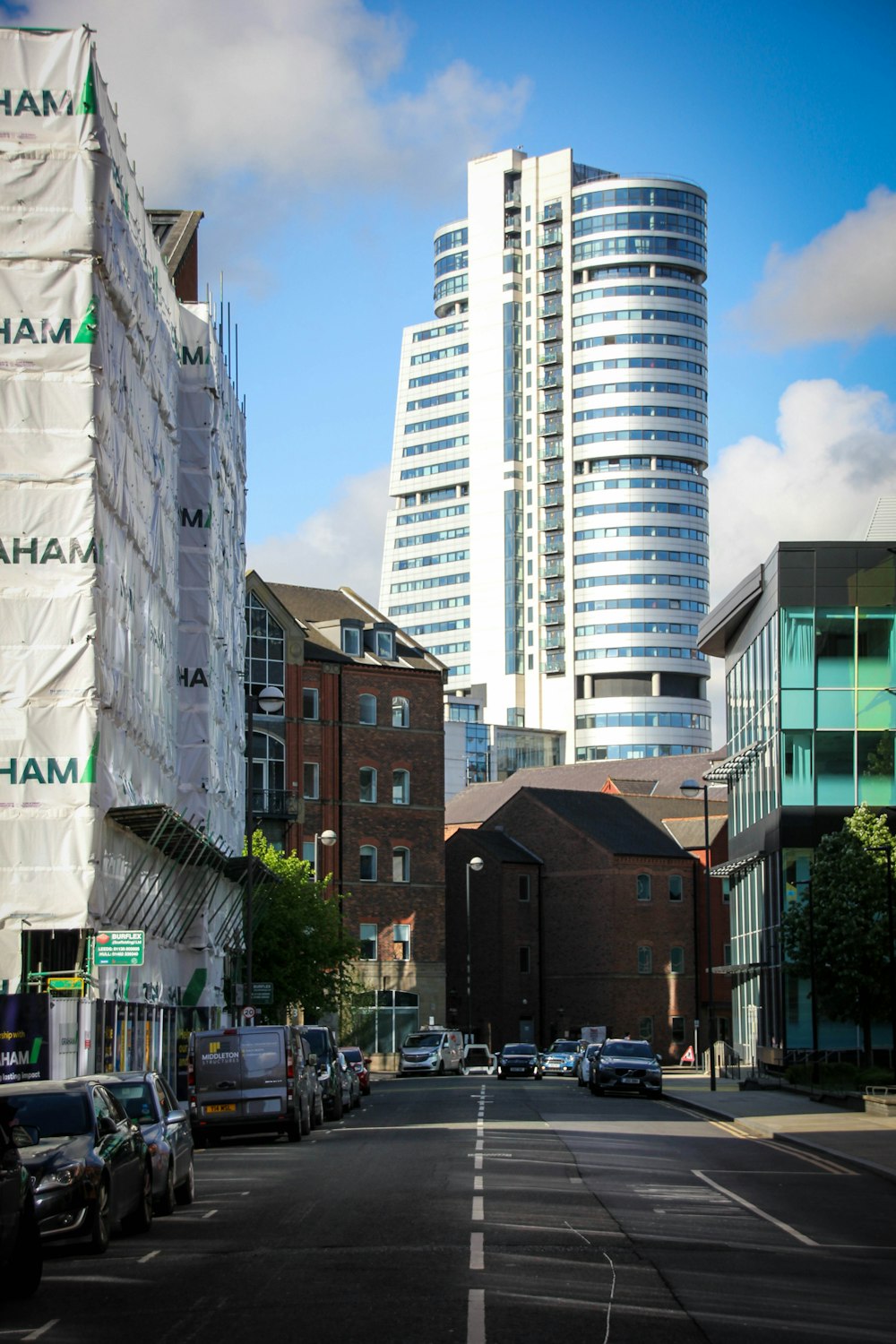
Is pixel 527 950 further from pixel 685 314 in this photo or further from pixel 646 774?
pixel 685 314

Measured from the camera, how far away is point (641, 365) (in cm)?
18250

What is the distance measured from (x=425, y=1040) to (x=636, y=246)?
12449cm

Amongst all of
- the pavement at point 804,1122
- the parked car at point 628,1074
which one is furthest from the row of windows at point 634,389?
the parked car at point 628,1074

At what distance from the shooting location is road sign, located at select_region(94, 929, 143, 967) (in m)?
29.0

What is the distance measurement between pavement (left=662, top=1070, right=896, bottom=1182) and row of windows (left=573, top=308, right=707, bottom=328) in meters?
137

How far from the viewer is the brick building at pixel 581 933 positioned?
9469cm

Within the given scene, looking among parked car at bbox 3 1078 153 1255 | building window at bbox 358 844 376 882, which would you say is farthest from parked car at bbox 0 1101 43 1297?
building window at bbox 358 844 376 882

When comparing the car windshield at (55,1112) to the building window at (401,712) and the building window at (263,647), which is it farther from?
the building window at (401,712)

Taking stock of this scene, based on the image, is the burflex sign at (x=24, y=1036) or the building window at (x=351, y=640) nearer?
the burflex sign at (x=24, y=1036)

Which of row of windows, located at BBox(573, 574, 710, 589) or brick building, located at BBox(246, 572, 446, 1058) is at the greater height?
row of windows, located at BBox(573, 574, 710, 589)

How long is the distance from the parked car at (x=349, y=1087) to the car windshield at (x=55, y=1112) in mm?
25711

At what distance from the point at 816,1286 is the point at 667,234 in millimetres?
179744

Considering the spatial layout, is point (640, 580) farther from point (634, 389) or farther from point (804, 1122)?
point (804, 1122)

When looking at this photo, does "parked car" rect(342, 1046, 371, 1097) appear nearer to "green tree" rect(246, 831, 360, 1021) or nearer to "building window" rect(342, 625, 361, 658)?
"green tree" rect(246, 831, 360, 1021)
